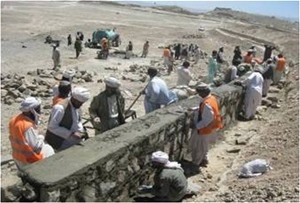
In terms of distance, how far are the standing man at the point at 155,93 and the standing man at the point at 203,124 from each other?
0.68 m

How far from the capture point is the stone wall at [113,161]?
17.7ft

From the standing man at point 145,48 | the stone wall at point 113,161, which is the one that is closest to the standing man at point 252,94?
the stone wall at point 113,161

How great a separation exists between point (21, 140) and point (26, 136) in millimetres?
76

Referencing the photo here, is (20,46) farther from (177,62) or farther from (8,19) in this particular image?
(8,19)

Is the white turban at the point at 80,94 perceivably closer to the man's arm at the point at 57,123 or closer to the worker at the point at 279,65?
the man's arm at the point at 57,123

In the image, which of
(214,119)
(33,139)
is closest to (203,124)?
(214,119)

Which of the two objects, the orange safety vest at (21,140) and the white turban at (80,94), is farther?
the white turban at (80,94)

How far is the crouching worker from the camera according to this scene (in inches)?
252

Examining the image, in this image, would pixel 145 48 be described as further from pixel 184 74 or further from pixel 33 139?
pixel 33 139

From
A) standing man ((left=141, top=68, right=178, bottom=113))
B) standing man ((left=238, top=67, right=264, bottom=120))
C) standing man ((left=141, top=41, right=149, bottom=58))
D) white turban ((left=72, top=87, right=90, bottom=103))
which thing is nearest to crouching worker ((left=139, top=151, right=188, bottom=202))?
white turban ((left=72, top=87, right=90, bottom=103))

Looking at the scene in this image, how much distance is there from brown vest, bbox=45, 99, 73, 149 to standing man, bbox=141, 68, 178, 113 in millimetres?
2528

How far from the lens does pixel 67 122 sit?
6598 mm

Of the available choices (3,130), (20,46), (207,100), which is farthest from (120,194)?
(20,46)

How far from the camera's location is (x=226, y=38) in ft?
177
